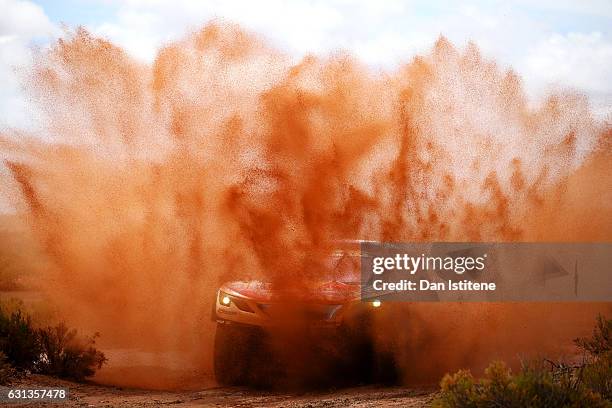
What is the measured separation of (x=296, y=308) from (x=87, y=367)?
3.36 m

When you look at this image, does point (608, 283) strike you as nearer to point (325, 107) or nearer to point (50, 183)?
point (325, 107)

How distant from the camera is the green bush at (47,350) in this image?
11375 mm

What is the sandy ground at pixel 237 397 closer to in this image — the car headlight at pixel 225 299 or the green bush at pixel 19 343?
the green bush at pixel 19 343

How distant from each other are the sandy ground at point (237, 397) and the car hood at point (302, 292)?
1047mm

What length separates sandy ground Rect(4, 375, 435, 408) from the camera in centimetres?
902

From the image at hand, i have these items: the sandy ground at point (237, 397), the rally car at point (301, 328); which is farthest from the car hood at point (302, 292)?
the sandy ground at point (237, 397)

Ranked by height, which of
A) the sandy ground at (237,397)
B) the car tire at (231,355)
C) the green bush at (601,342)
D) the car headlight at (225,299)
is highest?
the car headlight at (225,299)

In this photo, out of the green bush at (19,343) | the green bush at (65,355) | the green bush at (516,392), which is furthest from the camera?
the green bush at (65,355)

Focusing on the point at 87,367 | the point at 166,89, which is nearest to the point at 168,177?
the point at 166,89

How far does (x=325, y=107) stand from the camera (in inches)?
592

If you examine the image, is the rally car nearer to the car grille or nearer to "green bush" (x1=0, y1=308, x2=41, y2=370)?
the car grille

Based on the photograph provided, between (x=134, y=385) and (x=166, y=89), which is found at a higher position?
(x=166, y=89)

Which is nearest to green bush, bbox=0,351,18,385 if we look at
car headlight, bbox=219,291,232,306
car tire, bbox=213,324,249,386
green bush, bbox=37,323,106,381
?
green bush, bbox=37,323,106,381

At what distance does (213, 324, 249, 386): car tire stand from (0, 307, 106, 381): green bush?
2.08m
